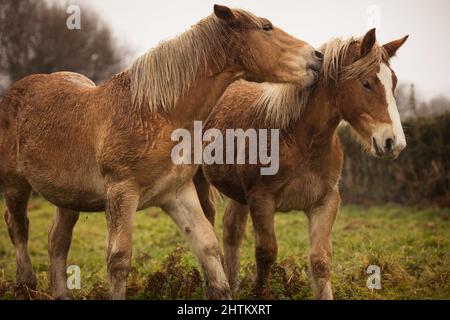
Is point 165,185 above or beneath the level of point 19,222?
above

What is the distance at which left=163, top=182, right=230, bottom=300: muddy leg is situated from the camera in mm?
5273

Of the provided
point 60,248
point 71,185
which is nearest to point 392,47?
point 71,185

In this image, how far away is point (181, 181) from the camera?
17.6 feet

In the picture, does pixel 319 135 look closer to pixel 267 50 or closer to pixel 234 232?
pixel 267 50

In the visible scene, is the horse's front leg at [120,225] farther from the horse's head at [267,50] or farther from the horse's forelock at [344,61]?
the horse's forelock at [344,61]

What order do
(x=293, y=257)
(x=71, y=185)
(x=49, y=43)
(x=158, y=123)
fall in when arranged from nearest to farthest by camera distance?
(x=158, y=123), (x=71, y=185), (x=293, y=257), (x=49, y=43)

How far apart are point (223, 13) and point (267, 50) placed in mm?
470

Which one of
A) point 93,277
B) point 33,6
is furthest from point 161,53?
point 33,6

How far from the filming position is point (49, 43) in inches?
635

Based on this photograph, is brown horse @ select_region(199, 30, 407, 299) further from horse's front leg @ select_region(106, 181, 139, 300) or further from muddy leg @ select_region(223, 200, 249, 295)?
horse's front leg @ select_region(106, 181, 139, 300)

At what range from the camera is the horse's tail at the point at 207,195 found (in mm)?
7328

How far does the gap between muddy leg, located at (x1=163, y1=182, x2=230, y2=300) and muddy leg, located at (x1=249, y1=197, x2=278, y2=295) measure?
0.72m
